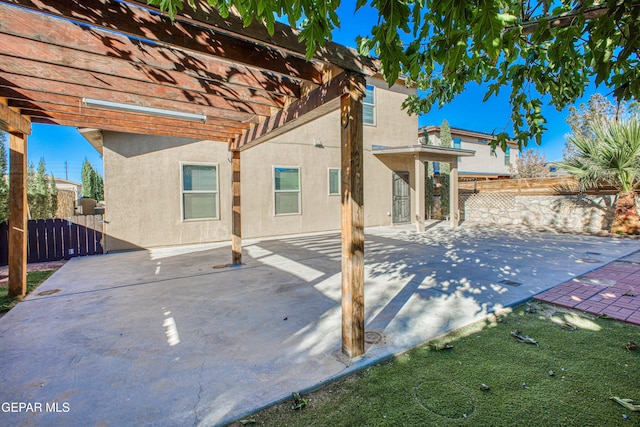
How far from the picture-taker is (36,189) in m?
12.6

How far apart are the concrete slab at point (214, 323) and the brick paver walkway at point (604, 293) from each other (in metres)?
0.26

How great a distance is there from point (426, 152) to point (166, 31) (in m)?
9.76

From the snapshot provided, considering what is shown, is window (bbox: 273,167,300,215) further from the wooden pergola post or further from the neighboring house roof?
the neighboring house roof

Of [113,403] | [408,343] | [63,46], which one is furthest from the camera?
[408,343]

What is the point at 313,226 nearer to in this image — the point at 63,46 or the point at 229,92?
the point at 229,92

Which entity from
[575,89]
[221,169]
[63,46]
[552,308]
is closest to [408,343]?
[552,308]

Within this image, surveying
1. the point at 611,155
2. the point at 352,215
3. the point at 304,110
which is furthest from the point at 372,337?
the point at 611,155

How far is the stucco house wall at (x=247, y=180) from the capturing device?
7.66 m

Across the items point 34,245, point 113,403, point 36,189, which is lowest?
point 113,403

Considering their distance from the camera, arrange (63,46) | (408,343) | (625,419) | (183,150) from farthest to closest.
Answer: (183,150)
(408,343)
(63,46)
(625,419)

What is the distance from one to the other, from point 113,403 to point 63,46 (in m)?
2.69

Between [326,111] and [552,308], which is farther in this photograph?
[552,308]

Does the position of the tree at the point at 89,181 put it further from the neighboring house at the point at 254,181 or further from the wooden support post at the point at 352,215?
the wooden support post at the point at 352,215

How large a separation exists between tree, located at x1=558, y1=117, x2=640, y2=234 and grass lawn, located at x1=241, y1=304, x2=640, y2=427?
747cm
